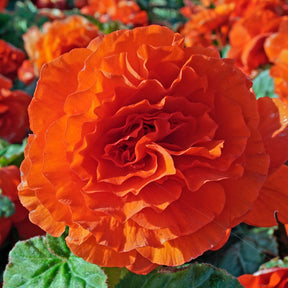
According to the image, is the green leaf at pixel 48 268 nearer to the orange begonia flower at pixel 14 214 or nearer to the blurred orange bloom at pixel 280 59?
the orange begonia flower at pixel 14 214

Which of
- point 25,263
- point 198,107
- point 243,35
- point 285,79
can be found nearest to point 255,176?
point 198,107

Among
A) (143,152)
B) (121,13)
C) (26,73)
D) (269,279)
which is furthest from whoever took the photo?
(121,13)

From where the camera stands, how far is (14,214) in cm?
77

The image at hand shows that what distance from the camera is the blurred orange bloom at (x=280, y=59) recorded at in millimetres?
893

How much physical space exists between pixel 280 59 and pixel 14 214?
0.61 m

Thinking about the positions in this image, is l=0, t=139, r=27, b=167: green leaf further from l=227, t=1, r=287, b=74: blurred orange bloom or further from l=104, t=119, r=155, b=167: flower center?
l=227, t=1, r=287, b=74: blurred orange bloom

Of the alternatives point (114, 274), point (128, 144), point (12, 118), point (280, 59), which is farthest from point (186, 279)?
point (12, 118)

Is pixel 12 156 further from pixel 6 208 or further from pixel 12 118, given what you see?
pixel 12 118

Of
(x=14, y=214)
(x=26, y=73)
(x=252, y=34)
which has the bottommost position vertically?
(x=26, y=73)

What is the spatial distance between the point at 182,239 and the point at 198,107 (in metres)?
0.15

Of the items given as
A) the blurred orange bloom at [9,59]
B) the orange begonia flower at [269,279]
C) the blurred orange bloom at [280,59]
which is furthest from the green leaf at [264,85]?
the blurred orange bloom at [9,59]

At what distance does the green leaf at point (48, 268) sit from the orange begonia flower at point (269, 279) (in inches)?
8.5

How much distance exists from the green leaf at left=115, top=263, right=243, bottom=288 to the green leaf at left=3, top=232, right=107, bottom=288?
6cm

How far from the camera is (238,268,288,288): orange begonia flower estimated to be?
1.95ft
